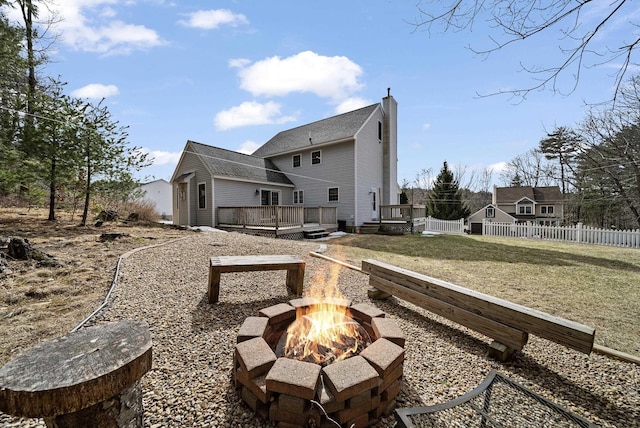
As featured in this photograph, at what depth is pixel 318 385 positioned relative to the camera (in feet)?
5.49

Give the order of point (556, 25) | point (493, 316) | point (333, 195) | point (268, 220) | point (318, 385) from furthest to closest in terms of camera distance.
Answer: point (333, 195) → point (268, 220) → point (493, 316) → point (556, 25) → point (318, 385)

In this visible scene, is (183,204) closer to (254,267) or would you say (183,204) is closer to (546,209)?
(254,267)

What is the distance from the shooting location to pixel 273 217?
447 inches

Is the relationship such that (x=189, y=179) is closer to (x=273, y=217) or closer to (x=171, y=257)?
(x=273, y=217)

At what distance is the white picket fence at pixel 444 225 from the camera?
1786 centimetres

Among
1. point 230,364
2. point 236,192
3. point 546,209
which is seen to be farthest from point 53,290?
point 546,209

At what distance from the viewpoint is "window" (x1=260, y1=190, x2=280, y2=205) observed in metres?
15.6

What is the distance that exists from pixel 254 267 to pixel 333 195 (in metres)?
12.5

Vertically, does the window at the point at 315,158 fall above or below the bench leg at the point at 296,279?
above

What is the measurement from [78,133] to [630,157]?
19.0 m

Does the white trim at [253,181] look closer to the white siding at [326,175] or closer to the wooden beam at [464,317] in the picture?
the white siding at [326,175]

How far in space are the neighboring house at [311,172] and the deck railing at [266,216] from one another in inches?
34.1

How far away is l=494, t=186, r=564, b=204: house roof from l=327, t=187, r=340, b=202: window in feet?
95.9

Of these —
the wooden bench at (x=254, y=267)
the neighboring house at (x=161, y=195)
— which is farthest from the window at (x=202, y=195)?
the neighboring house at (x=161, y=195)
